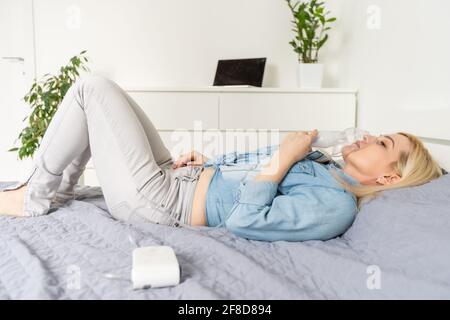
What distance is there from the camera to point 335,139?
4.29 ft

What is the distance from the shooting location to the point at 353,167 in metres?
1.17

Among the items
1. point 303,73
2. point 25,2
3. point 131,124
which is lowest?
point 131,124

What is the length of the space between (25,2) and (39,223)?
2228mm

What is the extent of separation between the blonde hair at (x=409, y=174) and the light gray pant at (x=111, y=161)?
48 cm

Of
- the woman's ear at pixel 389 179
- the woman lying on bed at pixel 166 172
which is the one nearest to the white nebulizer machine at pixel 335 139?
the woman lying on bed at pixel 166 172

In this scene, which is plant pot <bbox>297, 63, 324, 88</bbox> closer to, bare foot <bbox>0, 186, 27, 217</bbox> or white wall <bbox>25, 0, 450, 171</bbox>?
white wall <bbox>25, 0, 450, 171</bbox>

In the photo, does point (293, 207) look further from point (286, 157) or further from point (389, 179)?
point (389, 179)

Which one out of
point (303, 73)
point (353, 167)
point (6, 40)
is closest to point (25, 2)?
point (6, 40)

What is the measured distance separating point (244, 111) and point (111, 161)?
122 cm

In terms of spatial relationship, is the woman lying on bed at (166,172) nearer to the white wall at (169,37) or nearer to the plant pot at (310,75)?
the plant pot at (310,75)

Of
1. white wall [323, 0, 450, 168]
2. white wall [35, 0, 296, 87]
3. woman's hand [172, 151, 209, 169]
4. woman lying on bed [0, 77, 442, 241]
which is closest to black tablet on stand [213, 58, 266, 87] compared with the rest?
Answer: white wall [35, 0, 296, 87]
